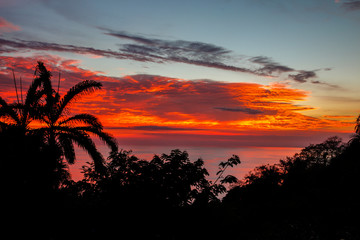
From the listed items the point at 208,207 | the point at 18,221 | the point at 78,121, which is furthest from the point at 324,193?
the point at 18,221

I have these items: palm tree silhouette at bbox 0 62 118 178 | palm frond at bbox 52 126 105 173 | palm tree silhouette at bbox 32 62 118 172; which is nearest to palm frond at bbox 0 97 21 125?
palm tree silhouette at bbox 0 62 118 178

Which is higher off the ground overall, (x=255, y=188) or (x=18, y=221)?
(x=18, y=221)

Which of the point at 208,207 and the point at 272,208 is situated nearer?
the point at 208,207

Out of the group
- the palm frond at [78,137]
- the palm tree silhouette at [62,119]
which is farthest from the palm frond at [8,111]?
the palm frond at [78,137]

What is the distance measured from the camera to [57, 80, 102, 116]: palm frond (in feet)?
50.6

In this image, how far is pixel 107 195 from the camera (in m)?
11.0

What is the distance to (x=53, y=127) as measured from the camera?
49.4 ft

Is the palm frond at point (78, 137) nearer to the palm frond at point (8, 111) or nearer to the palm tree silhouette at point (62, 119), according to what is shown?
the palm tree silhouette at point (62, 119)

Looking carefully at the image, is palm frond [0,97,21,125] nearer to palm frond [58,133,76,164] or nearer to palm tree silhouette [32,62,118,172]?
palm tree silhouette [32,62,118,172]

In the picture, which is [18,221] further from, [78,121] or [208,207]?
[78,121]

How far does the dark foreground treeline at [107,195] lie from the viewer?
7699mm

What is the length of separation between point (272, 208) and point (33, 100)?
15.8m

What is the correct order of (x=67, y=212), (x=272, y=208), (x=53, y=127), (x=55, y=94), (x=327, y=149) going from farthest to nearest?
(x=327, y=149) → (x=272, y=208) → (x=55, y=94) → (x=53, y=127) → (x=67, y=212)

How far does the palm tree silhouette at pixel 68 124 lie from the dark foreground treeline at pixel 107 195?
50 millimetres
